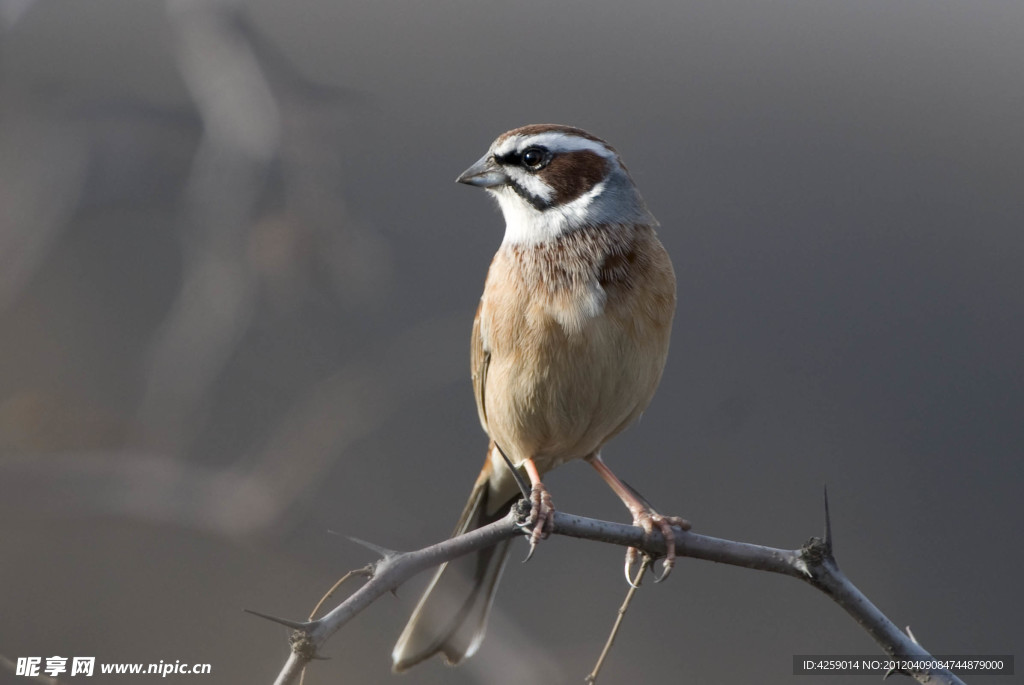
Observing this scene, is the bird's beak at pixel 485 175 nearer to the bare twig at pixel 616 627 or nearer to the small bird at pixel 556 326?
the small bird at pixel 556 326

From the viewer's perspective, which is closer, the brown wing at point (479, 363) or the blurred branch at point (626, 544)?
the blurred branch at point (626, 544)

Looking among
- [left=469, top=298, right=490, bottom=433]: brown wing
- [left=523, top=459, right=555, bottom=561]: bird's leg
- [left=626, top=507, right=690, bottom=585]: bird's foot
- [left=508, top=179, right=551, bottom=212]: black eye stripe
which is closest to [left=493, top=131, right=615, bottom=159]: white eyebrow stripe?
[left=508, top=179, right=551, bottom=212]: black eye stripe

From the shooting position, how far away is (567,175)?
429 cm

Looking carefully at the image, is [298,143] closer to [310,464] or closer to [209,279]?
[209,279]

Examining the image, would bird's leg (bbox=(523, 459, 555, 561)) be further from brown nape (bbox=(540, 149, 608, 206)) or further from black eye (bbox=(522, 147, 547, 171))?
black eye (bbox=(522, 147, 547, 171))

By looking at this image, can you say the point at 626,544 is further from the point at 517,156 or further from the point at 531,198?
the point at 517,156

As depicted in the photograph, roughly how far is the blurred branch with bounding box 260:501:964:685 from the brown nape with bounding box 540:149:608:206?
1596 mm

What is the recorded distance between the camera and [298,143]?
17.6 feet

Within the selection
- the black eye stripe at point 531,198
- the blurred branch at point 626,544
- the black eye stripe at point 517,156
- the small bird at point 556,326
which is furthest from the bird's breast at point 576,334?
the blurred branch at point 626,544

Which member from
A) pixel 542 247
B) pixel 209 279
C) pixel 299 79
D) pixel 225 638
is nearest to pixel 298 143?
pixel 299 79

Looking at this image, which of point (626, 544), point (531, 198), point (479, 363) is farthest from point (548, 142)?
point (626, 544)

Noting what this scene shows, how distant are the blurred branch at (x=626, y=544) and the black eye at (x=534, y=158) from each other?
1709mm

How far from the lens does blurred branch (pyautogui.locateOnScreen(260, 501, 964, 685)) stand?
259 cm

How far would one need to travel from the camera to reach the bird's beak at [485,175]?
4.26 metres
